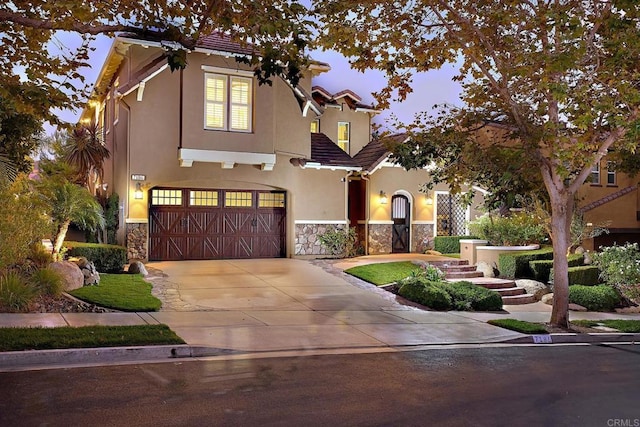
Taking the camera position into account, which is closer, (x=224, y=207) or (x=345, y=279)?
(x=345, y=279)

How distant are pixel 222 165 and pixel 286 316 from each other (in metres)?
9.17

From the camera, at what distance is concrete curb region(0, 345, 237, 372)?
8.12 meters

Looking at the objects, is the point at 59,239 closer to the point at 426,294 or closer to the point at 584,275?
the point at 426,294

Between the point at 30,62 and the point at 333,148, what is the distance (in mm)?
15249

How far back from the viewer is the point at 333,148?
24.6m

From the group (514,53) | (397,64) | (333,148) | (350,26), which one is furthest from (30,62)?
(333,148)

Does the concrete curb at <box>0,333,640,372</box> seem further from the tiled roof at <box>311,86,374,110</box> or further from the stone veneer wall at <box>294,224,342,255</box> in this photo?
the tiled roof at <box>311,86,374,110</box>

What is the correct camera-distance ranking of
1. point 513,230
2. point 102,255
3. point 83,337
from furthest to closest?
point 513,230, point 102,255, point 83,337

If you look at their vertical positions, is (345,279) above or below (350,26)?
below

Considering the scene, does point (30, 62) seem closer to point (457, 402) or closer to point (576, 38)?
point (457, 402)

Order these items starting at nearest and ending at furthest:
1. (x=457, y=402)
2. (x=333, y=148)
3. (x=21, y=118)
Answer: (x=457, y=402) → (x=21, y=118) → (x=333, y=148)

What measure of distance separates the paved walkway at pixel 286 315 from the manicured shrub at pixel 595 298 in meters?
0.54

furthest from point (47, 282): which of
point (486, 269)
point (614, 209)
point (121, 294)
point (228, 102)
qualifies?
point (614, 209)

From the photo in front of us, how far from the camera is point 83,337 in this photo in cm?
921
